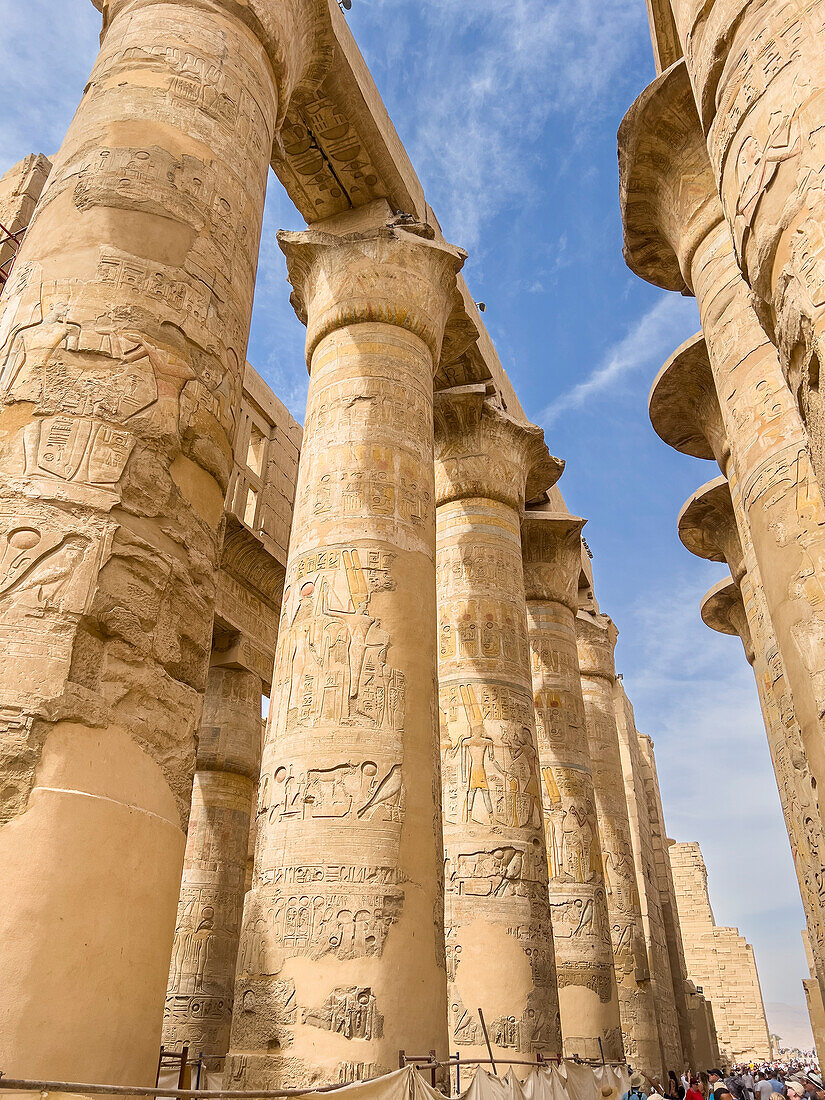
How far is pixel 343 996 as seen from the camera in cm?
484

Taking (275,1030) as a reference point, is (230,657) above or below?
Result: above

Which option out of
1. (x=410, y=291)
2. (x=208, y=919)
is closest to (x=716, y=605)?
(x=410, y=291)

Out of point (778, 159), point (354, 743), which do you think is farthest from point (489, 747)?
point (778, 159)

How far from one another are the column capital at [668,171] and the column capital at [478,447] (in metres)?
3.97

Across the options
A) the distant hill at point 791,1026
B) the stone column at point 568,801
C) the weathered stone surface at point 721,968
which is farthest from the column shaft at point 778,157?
the distant hill at point 791,1026

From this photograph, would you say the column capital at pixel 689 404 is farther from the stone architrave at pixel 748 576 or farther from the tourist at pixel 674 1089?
the tourist at pixel 674 1089

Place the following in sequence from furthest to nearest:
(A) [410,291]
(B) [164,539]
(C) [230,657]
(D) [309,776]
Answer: (C) [230,657], (A) [410,291], (D) [309,776], (B) [164,539]

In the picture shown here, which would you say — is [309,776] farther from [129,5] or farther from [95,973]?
[129,5]

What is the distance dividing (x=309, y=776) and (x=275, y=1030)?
5.00ft

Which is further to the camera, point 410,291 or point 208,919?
point 208,919

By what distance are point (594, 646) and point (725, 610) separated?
4043 millimetres

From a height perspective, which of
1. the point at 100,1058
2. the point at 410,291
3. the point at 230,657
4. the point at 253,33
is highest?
the point at 410,291

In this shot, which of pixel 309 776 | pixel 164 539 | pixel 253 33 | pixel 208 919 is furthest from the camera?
pixel 208 919

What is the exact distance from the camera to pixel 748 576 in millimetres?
8312
